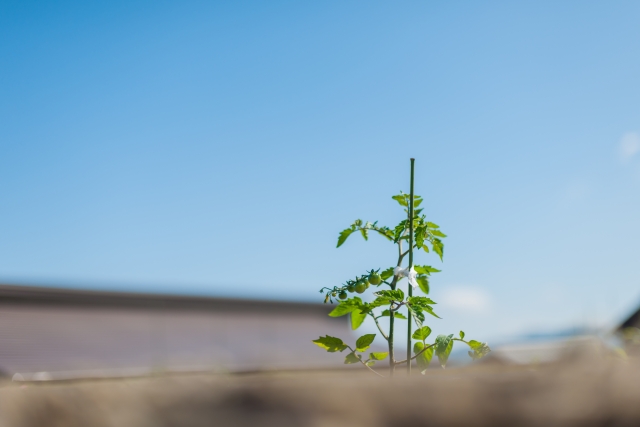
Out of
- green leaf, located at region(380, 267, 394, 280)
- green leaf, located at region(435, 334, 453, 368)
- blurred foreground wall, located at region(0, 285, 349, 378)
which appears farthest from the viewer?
blurred foreground wall, located at region(0, 285, 349, 378)

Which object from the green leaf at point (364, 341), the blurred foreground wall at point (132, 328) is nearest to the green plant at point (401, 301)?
the green leaf at point (364, 341)

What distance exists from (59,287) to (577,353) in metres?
12.3

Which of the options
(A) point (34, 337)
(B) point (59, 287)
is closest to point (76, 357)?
(A) point (34, 337)

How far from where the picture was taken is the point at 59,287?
37.3ft

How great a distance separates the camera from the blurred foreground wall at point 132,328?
389 inches

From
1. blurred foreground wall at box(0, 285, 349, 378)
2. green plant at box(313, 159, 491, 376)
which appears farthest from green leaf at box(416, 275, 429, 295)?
blurred foreground wall at box(0, 285, 349, 378)

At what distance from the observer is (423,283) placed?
32.5 inches

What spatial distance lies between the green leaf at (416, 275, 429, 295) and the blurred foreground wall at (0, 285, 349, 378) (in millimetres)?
8944

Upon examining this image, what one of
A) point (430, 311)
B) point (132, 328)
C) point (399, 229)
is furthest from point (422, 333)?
point (132, 328)

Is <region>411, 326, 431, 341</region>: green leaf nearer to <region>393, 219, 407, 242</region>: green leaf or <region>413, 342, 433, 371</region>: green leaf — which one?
<region>413, 342, 433, 371</region>: green leaf

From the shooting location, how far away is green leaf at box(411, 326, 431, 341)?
74 centimetres

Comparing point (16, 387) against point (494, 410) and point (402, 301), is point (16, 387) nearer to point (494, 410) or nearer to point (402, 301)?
point (494, 410)

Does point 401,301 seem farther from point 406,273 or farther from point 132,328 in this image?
point 132,328

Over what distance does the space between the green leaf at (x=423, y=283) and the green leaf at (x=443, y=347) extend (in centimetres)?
12
